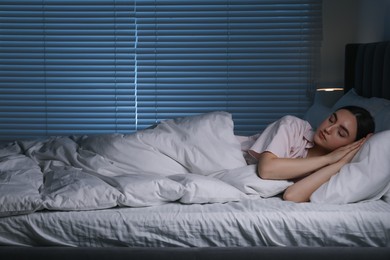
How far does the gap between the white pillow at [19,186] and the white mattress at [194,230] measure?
0.04 meters

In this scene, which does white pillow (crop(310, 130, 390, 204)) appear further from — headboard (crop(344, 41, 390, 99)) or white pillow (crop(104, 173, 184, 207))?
headboard (crop(344, 41, 390, 99))

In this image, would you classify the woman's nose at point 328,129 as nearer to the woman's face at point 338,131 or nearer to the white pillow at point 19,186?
the woman's face at point 338,131

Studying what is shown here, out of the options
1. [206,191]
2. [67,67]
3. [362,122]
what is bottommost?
[206,191]

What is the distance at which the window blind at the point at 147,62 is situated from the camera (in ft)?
15.6

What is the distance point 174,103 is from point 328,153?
2504mm

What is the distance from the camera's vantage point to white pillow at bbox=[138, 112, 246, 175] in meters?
2.47

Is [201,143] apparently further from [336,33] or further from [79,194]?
[336,33]

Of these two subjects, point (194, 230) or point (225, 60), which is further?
point (225, 60)

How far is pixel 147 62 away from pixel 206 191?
2.77 m

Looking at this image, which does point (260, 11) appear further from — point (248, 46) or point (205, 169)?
point (205, 169)

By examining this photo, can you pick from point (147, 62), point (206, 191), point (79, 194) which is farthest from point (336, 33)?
point (79, 194)

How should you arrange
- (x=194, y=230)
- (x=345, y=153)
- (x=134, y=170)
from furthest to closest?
1. (x=134, y=170)
2. (x=345, y=153)
3. (x=194, y=230)

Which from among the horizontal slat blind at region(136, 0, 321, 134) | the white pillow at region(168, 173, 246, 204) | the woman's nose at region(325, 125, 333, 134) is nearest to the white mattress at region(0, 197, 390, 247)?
the white pillow at region(168, 173, 246, 204)

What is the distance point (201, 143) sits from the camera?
2.51 meters
